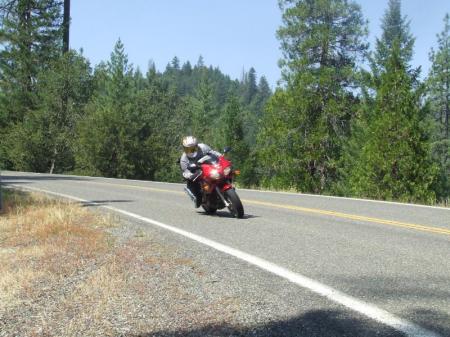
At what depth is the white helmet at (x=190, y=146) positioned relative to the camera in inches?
399

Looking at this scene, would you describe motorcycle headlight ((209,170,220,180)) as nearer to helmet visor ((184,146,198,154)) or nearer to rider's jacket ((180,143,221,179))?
rider's jacket ((180,143,221,179))

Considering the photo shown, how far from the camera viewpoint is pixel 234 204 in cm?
988

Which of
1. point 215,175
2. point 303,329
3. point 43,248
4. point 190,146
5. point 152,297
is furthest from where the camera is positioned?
point 190,146

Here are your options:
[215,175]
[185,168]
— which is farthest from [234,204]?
[185,168]

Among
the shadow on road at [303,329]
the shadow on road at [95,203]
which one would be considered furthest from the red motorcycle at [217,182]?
the shadow on road at [303,329]

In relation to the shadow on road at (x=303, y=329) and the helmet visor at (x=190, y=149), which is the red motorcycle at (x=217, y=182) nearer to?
the helmet visor at (x=190, y=149)

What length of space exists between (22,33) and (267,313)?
48.6m

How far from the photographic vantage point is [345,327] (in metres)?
3.68

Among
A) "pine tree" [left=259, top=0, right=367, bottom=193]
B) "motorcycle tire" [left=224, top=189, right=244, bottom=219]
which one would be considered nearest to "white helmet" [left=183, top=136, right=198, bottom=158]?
"motorcycle tire" [left=224, top=189, right=244, bottom=219]

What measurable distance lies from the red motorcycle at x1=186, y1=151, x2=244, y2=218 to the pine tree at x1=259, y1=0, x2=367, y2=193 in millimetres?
20677

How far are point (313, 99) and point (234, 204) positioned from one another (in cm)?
2191

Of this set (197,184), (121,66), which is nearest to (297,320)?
(197,184)

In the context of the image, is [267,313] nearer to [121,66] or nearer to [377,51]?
[377,51]

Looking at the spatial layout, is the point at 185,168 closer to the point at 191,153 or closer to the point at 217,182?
the point at 191,153
